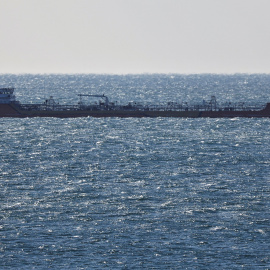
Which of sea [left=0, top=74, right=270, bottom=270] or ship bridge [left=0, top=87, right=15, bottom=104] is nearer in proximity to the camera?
sea [left=0, top=74, right=270, bottom=270]

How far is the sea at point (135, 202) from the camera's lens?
64750mm

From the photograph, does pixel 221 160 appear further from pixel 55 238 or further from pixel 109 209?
pixel 55 238

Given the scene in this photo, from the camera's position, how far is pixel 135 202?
81.9 m

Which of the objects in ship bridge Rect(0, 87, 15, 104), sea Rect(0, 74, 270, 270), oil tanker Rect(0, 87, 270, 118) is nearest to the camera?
sea Rect(0, 74, 270, 270)

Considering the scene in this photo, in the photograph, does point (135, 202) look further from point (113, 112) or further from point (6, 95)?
point (113, 112)

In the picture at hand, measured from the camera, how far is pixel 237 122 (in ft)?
545

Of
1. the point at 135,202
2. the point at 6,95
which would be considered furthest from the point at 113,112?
the point at 135,202

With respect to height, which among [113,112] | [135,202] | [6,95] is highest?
[6,95]

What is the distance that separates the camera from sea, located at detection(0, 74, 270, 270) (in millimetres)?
64750

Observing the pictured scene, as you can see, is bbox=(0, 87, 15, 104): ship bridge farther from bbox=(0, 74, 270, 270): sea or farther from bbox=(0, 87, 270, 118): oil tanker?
bbox=(0, 74, 270, 270): sea

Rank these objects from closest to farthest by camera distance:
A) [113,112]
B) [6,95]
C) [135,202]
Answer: [135,202] < [6,95] < [113,112]

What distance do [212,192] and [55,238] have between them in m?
23.8

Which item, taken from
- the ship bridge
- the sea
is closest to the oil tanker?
the ship bridge

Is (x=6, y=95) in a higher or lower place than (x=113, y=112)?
higher
